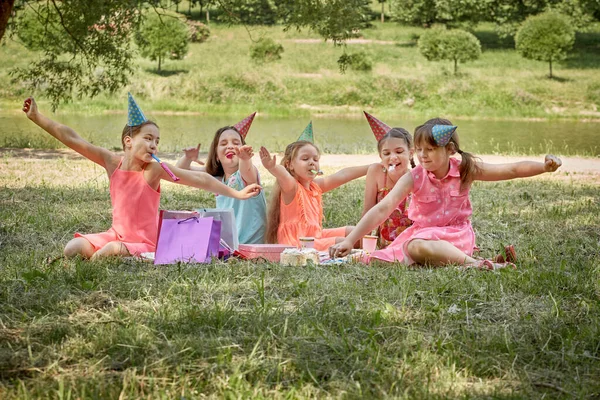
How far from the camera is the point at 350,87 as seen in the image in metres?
31.1

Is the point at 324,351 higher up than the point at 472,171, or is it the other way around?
the point at 472,171

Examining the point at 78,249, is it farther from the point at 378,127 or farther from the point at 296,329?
the point at 378,127

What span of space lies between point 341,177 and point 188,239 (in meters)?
1.66

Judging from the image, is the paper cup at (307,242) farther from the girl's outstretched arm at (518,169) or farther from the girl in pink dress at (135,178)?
the girl's outstretched arm at (518,169)

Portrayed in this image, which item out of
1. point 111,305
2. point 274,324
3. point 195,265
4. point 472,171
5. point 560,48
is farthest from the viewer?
point 560,48

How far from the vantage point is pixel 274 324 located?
3250 mm

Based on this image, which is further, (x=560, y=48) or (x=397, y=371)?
(x=560, y=48)

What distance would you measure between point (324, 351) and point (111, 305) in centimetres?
107

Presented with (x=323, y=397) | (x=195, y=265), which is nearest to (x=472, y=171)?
(x=195, y=265)

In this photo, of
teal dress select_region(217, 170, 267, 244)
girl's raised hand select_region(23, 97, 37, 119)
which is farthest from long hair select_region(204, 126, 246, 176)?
girl's raised hand select_region(23, 97, 37, 119)

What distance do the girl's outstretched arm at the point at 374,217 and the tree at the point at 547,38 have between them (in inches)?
1242

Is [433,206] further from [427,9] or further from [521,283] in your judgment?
[427,9]

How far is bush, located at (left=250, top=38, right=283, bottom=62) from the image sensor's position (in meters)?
34.7

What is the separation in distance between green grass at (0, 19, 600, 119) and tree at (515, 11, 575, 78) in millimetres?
826
